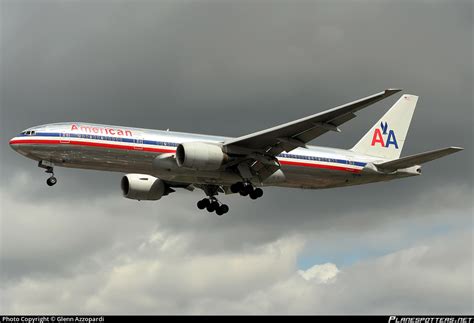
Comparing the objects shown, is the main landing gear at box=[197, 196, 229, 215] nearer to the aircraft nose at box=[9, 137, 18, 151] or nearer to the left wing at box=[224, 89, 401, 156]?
the left wing at box=[224, 89, 401, 156]

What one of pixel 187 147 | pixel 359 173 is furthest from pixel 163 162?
pixel 359 173

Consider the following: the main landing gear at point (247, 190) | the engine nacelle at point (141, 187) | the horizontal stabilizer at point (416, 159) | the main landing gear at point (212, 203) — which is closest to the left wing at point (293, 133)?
the main landing gear at point (247, 190)

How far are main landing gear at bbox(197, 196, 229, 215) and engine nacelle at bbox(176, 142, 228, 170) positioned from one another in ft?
24.5

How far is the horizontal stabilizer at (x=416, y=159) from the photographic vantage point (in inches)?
1892

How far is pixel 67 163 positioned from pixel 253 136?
10123 millimetres

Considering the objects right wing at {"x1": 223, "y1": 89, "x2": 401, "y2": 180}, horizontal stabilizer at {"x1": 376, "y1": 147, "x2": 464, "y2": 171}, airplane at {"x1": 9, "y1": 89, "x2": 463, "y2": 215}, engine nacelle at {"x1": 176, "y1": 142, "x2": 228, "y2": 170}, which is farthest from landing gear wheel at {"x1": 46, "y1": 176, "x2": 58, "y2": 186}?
horizontal stabilizer at {"x1": 376, "y1": 147, "x2": 464, "y2": 171}

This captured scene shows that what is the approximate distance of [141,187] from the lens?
5481 cm

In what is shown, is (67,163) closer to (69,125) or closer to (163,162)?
(69,125)

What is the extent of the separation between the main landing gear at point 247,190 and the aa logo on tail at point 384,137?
33.4 feet

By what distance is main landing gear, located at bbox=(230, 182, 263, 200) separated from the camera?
169 feet

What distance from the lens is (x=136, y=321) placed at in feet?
107

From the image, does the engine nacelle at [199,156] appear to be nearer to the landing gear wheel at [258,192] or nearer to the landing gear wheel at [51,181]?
the landing gear wheel at [258,192]

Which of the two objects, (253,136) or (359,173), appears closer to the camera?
(253,136)

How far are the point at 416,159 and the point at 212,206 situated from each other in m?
13.2
